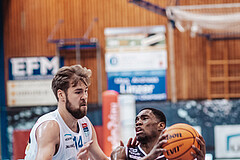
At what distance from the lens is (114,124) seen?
7227 mm

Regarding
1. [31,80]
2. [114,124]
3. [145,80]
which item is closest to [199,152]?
[114,124]

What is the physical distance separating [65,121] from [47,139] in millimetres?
322

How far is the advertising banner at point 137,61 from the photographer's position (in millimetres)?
11383

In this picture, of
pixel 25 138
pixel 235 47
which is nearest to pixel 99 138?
pixel 25 138

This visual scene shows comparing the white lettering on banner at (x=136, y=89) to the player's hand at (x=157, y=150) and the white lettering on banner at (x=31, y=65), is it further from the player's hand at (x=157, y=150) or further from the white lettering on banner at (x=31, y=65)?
the player's hand at (x=157, y=150)

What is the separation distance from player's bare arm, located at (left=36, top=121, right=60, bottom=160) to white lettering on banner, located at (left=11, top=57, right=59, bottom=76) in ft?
29.7

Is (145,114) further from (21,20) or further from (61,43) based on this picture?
(21,20)

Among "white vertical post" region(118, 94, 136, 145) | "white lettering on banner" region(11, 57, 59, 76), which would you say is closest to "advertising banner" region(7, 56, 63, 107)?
"white lettering on banner" region(11, 57, 59, 76)

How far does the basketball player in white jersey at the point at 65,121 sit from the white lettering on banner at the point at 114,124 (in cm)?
412

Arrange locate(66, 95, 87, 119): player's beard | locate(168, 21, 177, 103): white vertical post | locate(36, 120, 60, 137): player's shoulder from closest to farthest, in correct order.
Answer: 1. locate(36, 120, 60, 137): player's shoulder
2. locate(66, 95, 87, 119): player's beard
3. locate(168, 21, 177, 103): white vertical post

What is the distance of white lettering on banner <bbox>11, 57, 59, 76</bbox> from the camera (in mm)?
11711

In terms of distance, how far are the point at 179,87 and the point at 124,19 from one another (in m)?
2.84

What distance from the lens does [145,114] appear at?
3.05 metres

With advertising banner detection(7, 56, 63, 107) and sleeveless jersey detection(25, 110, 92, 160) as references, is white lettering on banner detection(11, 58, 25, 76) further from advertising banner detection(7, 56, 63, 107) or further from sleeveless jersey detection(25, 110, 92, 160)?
sleeveless jersey detection(25, 110, 92, 160)
